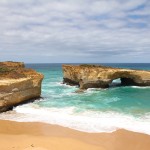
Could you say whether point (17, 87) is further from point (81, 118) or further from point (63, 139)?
point (63, 139)

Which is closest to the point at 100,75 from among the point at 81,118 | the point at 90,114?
the point at 90,114

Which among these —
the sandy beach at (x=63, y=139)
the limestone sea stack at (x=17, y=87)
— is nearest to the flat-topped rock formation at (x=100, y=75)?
the limestone sea stack at (x=17, y=87)

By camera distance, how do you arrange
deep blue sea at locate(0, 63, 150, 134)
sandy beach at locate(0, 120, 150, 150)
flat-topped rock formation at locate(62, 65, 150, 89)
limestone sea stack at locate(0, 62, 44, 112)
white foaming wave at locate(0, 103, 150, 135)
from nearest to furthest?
sandy beach at locate(0, 120, 150, 150)
white foaming wave at locate(0, 103, 150, 135)
deep blue sea at locate(0, 63, 150, 134)
limestone sea stack at locate(0, 62, 44, 112)
flat-topped rock formation at locate(62, 65, 150, 89)

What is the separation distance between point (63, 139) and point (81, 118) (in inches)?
172

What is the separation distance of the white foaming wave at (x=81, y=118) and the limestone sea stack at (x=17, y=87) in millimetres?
757

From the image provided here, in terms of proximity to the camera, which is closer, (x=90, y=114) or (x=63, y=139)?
(x=63, y=139)

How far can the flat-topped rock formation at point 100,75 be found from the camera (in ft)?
115

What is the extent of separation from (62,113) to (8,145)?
7.30 m

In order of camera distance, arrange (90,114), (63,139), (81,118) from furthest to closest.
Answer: (90,114), (81,118), (63,139)

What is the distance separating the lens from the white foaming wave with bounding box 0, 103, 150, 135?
16.1 metres

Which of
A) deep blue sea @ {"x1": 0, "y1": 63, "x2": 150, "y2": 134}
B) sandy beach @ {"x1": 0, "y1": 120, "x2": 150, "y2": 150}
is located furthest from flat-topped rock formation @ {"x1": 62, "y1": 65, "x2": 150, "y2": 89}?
sandy beach @ {"x1": 0, "y1": 120, "x2": 150, "y2": 150}

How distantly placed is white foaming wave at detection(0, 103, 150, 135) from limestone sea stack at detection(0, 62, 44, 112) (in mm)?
757

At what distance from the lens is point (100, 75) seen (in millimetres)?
34938

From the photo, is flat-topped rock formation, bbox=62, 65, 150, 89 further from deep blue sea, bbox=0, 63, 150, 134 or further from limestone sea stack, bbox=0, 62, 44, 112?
limestone sea stack, bbox=0, 62, 44, 112
